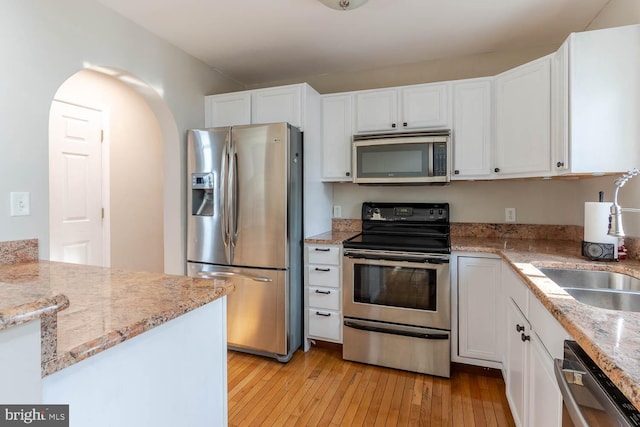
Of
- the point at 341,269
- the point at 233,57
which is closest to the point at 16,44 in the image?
the point at 233,57

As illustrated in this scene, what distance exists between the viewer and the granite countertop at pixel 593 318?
67 centimetres

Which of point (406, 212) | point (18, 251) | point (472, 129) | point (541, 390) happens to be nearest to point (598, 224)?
point (541, 390)

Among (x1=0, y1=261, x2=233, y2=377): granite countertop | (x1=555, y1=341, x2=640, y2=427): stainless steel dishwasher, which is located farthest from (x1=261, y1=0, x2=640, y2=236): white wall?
(x1=0, y1=261, x2=233, y2=377): granite countertop

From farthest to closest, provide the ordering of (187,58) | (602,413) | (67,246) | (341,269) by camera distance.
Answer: (67,246) → (187,58) → (341,269) → (602,413)

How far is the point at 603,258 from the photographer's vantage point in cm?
164

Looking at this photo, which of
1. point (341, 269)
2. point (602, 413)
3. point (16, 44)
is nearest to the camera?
point (602, 413)

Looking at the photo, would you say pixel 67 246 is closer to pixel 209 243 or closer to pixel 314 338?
→ pixel 209 243

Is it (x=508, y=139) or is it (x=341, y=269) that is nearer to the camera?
(x=508, y=139)

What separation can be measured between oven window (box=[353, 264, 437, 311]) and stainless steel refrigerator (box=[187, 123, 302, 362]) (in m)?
0.51

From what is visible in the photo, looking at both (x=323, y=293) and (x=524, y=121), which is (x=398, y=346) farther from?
(x=524, y=121)

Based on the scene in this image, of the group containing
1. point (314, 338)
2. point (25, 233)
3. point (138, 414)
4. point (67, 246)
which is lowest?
point (314, 338)

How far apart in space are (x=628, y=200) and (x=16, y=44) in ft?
10.8

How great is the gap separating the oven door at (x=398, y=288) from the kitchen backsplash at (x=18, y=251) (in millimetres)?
1825

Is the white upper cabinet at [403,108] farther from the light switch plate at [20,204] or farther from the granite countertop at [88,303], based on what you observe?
the light switch plate at [20,204]
